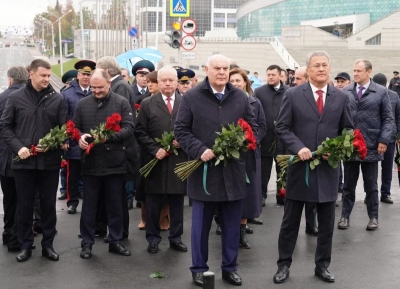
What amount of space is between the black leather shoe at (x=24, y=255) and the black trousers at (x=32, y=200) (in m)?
0.04

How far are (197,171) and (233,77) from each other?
6.34 feet

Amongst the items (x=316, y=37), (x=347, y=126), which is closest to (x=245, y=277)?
(x=347, y=126)

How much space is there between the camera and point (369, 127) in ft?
31.1

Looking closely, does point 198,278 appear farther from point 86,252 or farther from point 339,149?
point 339,149

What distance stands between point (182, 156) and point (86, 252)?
1536 mm

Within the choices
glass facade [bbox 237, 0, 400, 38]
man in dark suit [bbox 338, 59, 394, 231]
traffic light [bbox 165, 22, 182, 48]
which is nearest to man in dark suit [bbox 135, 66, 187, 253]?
man in dark suit [bbox 338, 59, 394, 231]

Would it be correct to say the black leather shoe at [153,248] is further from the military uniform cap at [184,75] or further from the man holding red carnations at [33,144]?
the military uniform cap at [184,75]

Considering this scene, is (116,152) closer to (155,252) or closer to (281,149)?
(155,252)

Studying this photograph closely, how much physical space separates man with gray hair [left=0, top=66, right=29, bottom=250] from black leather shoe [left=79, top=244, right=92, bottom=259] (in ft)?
2.67

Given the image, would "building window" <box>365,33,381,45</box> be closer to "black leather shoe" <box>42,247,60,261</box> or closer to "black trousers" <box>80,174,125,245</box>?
"black trousers" <box>80,174,125,245</box>

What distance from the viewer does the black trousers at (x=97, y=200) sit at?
26.6ft

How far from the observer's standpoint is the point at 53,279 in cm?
724

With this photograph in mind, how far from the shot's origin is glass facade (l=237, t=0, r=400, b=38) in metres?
75.2

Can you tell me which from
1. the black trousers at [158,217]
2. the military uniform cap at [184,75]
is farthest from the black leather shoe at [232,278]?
the military uniform cap at [184,75]
